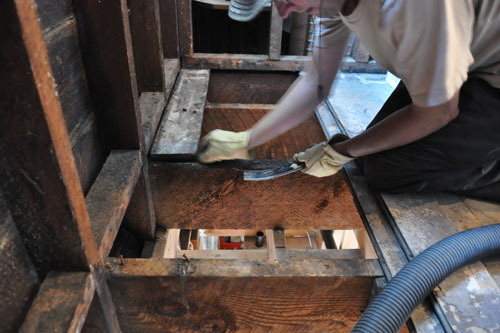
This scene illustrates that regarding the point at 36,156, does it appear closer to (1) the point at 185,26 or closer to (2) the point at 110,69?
(2) the point at 110,69

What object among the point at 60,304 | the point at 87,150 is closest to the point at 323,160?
the point at 87,150

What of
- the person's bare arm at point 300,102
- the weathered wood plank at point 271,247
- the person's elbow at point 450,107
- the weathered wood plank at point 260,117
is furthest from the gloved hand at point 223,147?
the weathered wood plank at point 271,247

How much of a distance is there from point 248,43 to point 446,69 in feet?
13.3

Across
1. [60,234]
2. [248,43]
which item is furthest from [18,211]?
[248,43]

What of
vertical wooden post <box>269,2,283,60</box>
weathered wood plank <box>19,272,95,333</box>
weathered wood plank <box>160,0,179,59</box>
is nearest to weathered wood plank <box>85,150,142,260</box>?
weathered wood plank <box>19,272,95,333</box>

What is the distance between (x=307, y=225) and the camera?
6.89 feet

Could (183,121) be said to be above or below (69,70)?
below

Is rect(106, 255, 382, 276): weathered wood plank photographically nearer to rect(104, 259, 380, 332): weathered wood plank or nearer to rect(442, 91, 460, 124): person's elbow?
rect(104, 259, 380, 332): weathered wood plank

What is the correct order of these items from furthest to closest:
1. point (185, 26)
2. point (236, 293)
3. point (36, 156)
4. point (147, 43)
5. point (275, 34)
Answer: point (275, 34), point (185, 26), point (147, 43), point (236, 293), point (36, 156)

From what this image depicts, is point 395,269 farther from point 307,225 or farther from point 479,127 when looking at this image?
point 307,225

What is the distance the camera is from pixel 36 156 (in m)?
0.80

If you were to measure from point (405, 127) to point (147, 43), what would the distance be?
4.89 ft

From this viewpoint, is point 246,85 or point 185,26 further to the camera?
point 246,85

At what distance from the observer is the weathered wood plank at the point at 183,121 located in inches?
71.9
